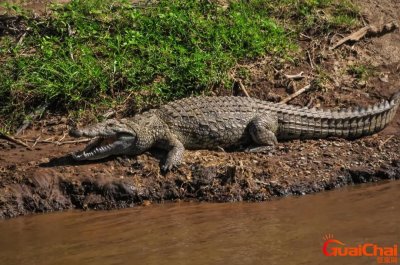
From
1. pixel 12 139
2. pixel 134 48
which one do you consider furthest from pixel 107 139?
pixel 134 48

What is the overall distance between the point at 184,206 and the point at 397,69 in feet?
13.7

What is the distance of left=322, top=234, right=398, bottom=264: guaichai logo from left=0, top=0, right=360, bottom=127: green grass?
3780mm

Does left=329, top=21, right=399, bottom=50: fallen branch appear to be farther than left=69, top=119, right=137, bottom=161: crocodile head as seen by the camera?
Yes

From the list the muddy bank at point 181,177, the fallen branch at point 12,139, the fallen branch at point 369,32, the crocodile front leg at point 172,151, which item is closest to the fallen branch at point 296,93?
the fallen branch at point 369,32

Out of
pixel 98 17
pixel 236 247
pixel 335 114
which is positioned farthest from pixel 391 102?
pixel 98 17

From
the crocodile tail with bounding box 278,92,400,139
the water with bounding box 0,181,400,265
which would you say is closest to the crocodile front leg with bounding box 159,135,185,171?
the water with bounding box 0,181,400,265

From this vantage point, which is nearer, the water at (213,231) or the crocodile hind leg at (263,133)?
the water at (213,231)

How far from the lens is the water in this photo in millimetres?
5031

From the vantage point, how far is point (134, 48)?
29.1 ft

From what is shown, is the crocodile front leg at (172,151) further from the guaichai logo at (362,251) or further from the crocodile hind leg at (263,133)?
the guaichai logo at (362,251)

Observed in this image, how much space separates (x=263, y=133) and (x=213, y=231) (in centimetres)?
212

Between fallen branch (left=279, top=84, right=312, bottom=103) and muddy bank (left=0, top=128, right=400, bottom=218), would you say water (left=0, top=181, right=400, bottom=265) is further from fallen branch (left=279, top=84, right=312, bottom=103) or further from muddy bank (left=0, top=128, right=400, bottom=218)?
fallen branch (left=279, top=84, right=312, bottom=103)

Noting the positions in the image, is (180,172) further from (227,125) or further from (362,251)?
(362,251)

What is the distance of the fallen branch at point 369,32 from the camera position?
937 centimetres
